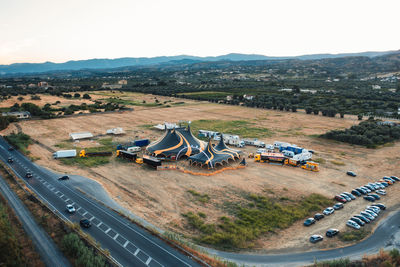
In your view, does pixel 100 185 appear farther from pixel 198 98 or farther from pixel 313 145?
pixel 198 98

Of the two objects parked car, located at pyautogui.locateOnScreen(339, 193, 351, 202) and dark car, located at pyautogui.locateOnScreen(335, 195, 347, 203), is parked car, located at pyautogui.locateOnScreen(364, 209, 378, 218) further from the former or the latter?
parked car, located at pyautogui.locateOnScreen(339, 193, 351, 202)

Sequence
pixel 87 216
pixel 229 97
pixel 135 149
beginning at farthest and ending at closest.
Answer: pixel 229 97, pixel 135 149, pixel 87 216

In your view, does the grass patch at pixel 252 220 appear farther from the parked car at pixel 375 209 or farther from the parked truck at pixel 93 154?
the parked truck at pixel 93 154

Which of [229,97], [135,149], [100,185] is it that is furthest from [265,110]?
[100,185]

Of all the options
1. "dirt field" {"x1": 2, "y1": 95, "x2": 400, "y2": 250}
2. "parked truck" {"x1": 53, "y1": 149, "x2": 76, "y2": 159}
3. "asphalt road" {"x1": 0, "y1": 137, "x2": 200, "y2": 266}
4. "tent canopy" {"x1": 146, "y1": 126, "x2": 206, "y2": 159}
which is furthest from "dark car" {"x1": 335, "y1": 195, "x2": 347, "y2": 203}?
"parked truck" {"x1": 53, "y1": 149, "x2": 76, "y2": 159}

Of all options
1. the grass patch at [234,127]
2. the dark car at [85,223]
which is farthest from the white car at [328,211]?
the grass patch at [234,127]

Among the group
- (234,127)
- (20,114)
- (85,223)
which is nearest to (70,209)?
(85,223)
